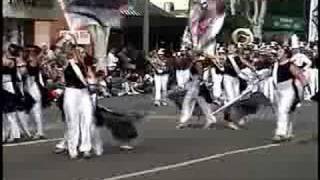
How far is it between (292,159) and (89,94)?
3221mm

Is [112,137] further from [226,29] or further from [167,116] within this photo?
[226,29]

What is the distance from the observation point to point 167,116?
2206 centimetres

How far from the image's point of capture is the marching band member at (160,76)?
26.9 metres

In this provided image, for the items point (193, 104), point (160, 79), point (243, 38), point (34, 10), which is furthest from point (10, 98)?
point (34, 10)

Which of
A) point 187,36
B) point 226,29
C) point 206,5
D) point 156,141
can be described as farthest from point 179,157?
point 226,29

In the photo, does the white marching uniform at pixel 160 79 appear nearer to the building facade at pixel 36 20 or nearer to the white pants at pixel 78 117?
the building facade at pixel 36 20

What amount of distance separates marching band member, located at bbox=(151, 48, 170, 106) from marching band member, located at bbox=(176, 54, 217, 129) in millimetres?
7034

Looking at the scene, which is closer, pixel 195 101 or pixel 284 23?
pixel 195 101

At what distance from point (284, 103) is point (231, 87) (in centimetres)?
397

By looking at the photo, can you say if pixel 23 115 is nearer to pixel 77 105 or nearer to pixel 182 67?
pixel 77 105

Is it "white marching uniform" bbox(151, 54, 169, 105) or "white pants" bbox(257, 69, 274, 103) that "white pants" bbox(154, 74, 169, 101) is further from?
"white pants" bbox(257, 69, 274, 103)

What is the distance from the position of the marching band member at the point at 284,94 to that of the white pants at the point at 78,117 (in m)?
4.13

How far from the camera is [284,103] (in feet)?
51.4

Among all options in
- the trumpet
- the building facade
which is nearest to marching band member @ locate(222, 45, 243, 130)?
the trumpet
